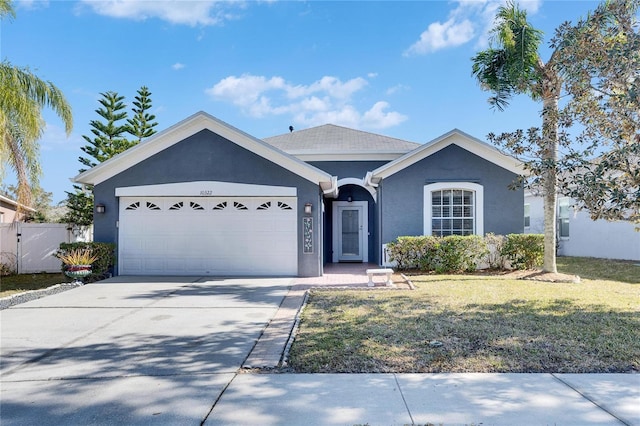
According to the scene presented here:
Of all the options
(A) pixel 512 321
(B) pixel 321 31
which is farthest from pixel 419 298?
(B) pixel 321 31

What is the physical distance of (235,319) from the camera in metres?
6.98

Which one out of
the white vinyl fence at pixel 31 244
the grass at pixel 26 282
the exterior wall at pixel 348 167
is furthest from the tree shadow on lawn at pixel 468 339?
the white vinyl fence at pixel 31 244

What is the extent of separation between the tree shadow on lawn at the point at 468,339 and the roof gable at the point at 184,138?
524cm

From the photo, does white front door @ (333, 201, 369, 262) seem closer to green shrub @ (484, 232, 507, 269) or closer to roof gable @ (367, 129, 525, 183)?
roof gable @ (367, 129, 525, 183)

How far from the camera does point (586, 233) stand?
18.3 meters

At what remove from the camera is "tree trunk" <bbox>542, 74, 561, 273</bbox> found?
814 cm

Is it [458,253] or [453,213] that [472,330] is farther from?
[453,213]

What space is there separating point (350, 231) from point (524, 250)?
6573mm

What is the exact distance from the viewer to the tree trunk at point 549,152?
814cm

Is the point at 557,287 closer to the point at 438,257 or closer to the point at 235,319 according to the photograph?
the point at 438,257

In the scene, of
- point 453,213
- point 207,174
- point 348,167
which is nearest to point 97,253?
point 207,174

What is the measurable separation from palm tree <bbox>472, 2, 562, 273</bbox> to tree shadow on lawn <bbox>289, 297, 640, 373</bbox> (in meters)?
4.51

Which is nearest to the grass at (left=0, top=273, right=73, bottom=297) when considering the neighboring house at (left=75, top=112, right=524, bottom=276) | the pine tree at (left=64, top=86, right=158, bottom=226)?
the neighboring house at (left=75, top=112, right=524, bottom=276)

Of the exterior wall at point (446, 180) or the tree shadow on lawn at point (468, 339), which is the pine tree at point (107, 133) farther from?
the tree shadow on lawn at point (468, 339)
